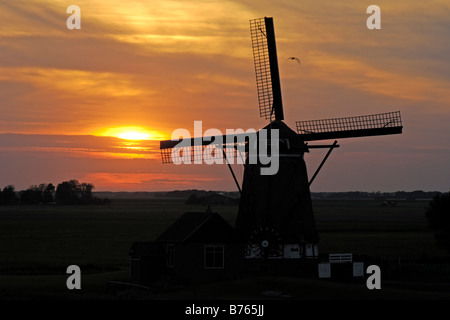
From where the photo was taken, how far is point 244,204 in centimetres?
5806

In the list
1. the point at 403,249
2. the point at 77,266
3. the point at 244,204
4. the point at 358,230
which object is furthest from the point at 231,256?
the point at 358,230

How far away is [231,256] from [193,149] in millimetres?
12852

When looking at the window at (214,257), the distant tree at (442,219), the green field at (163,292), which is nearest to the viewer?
the green field at (163,292)

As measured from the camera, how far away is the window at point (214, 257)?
51.8m

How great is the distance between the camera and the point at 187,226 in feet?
174

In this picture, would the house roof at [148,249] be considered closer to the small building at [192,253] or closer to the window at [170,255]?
the small building at [192,253]

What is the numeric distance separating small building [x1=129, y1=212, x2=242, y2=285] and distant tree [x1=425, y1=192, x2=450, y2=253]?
26.2 meters

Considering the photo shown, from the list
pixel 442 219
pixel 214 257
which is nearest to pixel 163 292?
pixel 214 257

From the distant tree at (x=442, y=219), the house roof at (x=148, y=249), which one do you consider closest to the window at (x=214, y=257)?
the house roof at (x=148, y=249)

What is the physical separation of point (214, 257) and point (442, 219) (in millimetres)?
28816

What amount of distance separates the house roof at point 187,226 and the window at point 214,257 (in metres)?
1.64

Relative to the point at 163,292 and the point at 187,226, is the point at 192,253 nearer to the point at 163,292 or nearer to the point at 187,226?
the point at 187,226

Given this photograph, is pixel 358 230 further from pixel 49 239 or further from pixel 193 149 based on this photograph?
pixel 193 149

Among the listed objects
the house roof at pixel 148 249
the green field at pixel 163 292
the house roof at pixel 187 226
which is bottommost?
the green field at pixel 163 292
